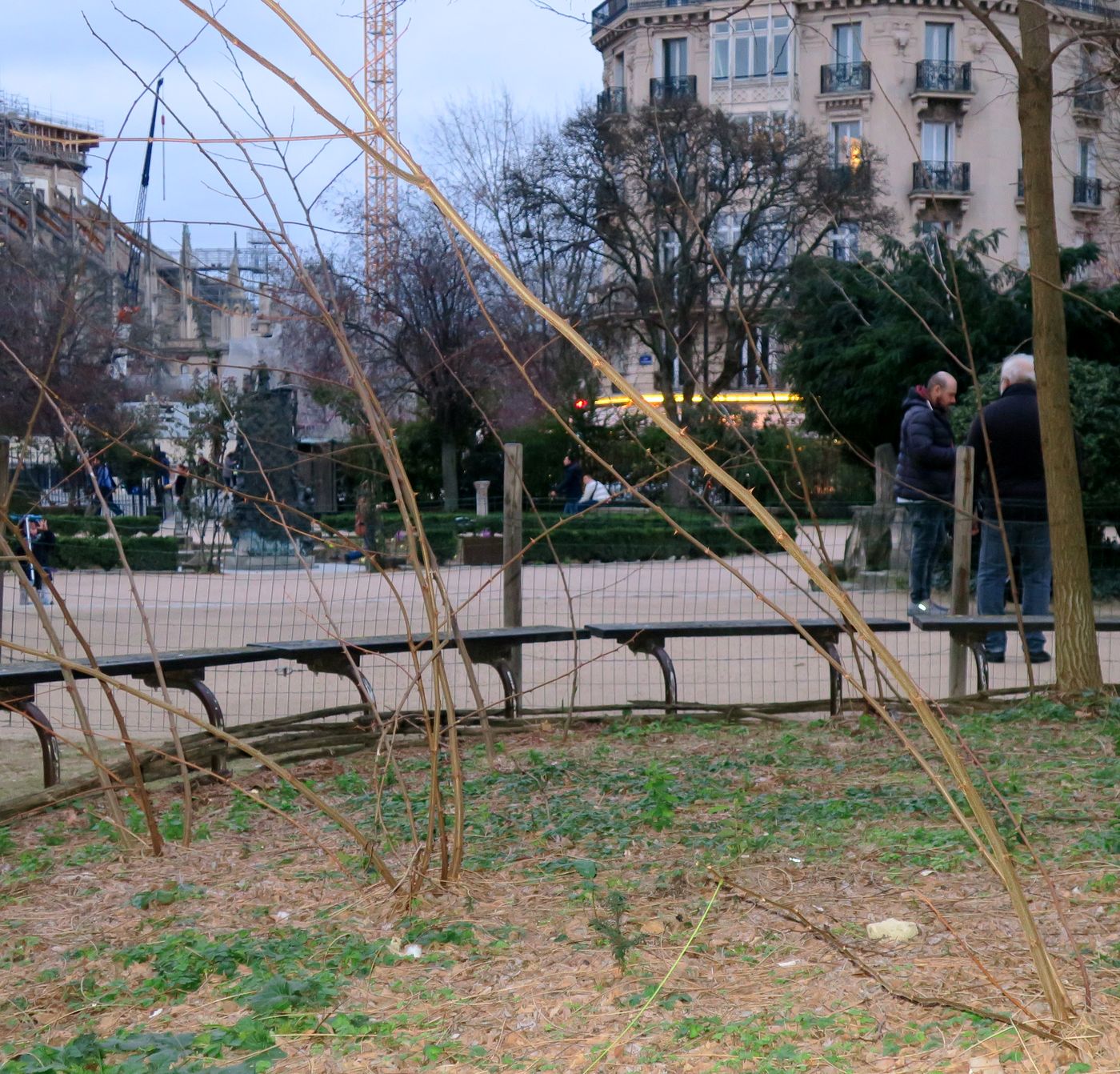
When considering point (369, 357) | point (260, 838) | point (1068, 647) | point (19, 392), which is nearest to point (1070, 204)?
point (369, 357)

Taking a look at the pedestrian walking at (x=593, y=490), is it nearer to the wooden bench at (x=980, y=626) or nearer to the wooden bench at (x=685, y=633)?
the wooden bench at (x=980, y=626)

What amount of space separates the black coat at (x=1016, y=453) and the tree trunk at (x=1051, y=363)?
5.98 feet

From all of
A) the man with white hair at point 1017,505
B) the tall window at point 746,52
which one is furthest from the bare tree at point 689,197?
the man with white hair at point 1017,505

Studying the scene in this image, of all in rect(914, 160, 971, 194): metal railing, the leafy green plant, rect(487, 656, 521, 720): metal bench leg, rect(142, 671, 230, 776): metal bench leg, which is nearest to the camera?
the leafy green plant

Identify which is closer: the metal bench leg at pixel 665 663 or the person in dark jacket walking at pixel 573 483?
the metal bench leg at pixel 665 663

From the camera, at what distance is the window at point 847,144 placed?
32.6 metres

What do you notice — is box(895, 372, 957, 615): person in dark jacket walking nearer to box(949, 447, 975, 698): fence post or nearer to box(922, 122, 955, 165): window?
box(949, 447, 975, 698): fence post

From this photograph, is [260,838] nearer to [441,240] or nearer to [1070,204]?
[441,240]

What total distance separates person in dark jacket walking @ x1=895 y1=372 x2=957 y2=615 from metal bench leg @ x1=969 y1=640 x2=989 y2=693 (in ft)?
4.24

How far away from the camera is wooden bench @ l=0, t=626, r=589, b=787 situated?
5.20 m

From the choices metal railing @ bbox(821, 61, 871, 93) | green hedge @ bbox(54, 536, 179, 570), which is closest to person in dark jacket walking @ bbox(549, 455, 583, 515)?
green hedge @ bbox(54, 536, 179, 570)

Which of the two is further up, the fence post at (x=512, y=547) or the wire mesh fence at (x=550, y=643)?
the fence post at (x=512, y=547)

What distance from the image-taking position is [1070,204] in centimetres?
4406

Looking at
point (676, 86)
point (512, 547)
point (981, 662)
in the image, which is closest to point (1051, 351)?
point (981, 662)
